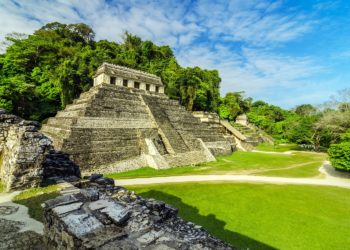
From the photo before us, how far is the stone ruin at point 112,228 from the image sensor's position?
3.04 metres

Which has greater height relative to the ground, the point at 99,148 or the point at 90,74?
the point at 90,74

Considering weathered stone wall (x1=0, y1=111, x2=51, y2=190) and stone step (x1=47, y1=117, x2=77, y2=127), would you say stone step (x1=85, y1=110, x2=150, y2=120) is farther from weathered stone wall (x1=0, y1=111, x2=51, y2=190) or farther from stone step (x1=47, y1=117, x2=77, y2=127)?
weathered stone wall (x1=0, y1=111, x2=51, y2=190)

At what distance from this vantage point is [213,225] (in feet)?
25.5


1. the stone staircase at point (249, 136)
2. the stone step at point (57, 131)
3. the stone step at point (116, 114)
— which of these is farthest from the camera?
the stone staircase at point (249, 136)

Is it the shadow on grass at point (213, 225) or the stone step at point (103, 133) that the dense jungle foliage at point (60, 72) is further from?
the shadow on grass at point (213, 225)

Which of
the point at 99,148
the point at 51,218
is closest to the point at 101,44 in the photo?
the point at 99,148

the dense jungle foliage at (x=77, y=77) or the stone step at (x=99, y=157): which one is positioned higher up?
the dense jungle foliage at (x=77, y=77)

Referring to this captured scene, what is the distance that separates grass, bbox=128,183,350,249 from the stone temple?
5.76 meters

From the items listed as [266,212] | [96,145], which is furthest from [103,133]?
[266,212]

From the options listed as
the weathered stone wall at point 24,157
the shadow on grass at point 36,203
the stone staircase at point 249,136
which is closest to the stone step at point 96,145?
the weathered stone wall at point 24,157

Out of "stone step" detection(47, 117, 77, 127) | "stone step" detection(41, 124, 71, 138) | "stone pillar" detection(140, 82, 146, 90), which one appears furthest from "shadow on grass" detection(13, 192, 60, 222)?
"stone pillar" detection(140, 82, 146, 90)

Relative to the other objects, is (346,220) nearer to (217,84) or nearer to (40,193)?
(40,193)

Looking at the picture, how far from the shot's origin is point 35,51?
100 ft

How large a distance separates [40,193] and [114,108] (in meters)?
13.7
